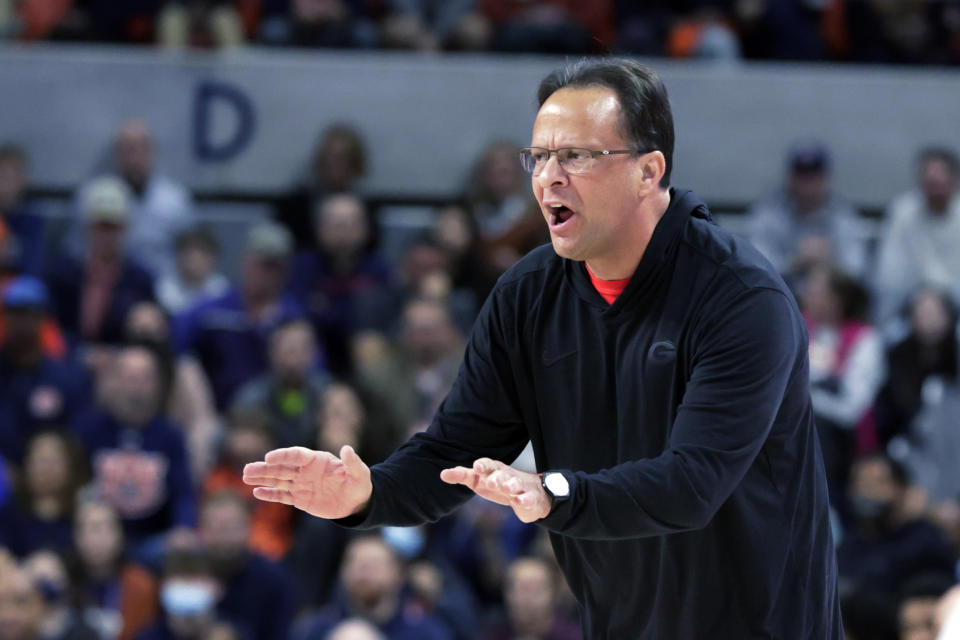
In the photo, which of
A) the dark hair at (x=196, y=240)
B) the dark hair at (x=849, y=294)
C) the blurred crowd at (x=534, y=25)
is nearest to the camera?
the dark hair at (x=849, y=294)

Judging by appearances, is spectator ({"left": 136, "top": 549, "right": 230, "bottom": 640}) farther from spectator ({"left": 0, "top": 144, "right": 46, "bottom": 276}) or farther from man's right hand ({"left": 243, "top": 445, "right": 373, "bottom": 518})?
man's right hand ({"left": 243, "top": 445, "right": 373, "bottom": 518})

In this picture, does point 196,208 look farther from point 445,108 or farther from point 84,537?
point 84,537

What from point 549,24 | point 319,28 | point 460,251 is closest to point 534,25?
point 549,24

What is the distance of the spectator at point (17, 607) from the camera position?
6.69 metres

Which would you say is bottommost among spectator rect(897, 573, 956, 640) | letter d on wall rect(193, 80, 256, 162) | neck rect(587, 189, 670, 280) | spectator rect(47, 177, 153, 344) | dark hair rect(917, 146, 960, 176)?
spectator rect(897, 573, 956, 640)

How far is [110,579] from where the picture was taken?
7.21 metres

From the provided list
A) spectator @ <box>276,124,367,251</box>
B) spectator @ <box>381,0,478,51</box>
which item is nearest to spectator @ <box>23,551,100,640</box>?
spectator @ <box>276,124,367,251</box>

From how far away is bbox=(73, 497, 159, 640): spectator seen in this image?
7.12 metres

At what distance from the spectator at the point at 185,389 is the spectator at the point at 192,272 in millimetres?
523

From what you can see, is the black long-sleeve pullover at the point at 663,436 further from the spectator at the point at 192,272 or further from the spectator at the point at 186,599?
the spectator at the point at 192,272

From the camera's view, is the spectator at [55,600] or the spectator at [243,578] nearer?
the spectator at [55,600]

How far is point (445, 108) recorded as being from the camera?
10375 mm

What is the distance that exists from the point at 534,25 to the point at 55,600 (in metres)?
5.18

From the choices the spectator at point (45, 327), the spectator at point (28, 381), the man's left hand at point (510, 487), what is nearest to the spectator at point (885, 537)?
the spectator at point (28, 381)
